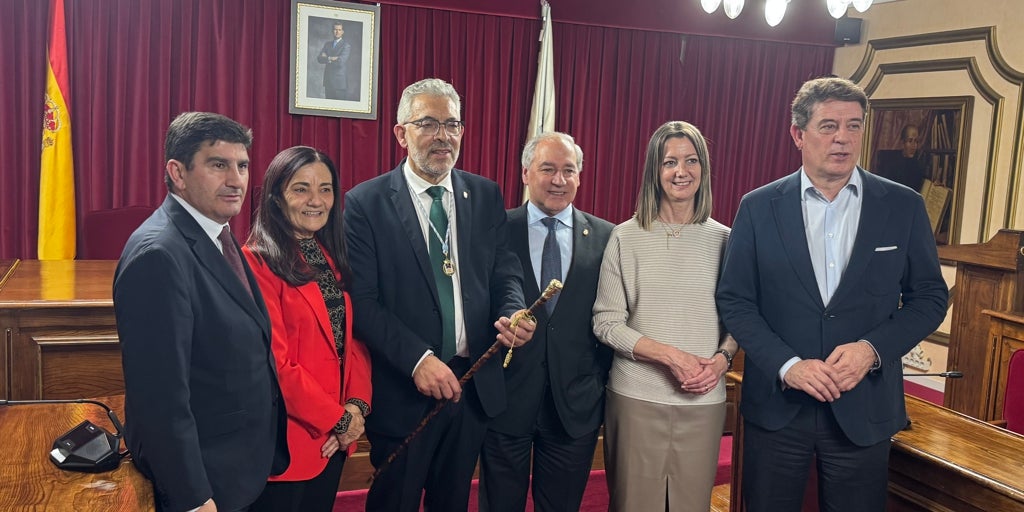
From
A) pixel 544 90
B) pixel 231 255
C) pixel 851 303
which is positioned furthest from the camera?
pixel 544 90

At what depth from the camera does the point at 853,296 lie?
2061 mm

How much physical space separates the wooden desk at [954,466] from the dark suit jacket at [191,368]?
1636 mm

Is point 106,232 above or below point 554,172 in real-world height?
below

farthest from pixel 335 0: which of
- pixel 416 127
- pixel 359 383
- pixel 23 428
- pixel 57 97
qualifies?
pixel 23 428

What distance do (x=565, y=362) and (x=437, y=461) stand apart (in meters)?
0.47

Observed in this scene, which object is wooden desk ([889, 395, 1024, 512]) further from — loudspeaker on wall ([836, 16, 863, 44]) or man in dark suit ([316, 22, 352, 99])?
loudspeaker on wall ([836, 16, 863, 44])

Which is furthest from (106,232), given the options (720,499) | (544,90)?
(720,499)

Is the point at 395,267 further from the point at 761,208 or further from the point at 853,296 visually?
the point at 853,296

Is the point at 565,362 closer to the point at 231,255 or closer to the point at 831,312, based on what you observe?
the point at 831,312

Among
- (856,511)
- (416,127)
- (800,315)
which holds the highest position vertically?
(416,127)

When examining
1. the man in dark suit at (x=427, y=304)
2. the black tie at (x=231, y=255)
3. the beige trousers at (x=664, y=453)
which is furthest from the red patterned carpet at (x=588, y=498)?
the black tie at (x=231, y=255)

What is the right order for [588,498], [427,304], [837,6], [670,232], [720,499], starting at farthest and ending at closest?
[837,6] → [588,498] → [720,499] → [670,232] → [427,304]

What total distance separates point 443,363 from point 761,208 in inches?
37.7

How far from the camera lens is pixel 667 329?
90.1 inches
